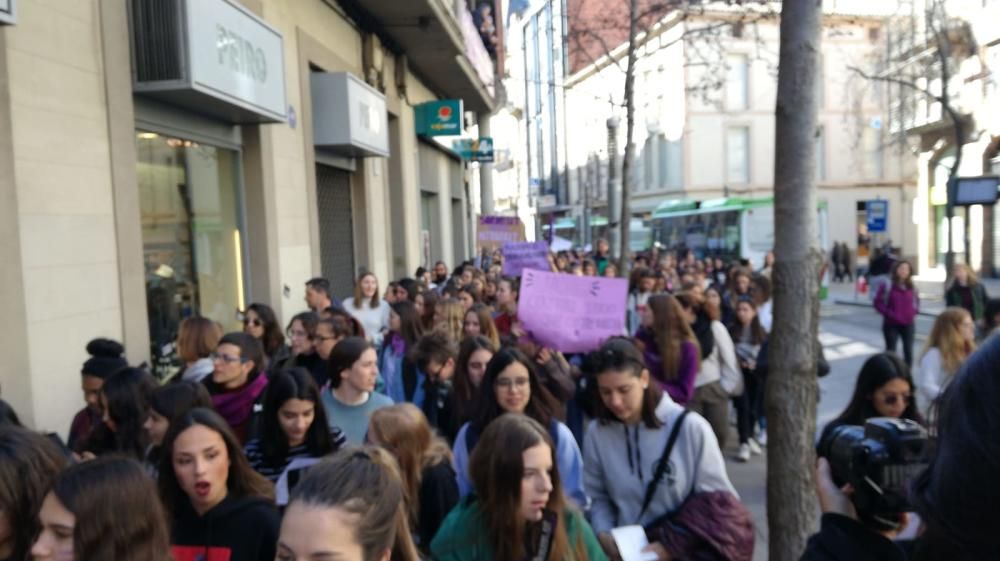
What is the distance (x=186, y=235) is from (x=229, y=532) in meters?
5.72

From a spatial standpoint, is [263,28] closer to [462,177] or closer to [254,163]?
[254,163]

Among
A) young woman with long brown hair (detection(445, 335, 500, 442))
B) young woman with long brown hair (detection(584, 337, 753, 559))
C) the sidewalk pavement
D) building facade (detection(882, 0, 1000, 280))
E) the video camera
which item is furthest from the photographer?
building facade (detection(882, 0, 1000, 280))

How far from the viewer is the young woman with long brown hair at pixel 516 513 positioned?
273cm

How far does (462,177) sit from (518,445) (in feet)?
86.9

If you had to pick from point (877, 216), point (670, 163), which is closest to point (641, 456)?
point (877, 216)

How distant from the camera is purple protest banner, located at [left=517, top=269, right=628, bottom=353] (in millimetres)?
6301

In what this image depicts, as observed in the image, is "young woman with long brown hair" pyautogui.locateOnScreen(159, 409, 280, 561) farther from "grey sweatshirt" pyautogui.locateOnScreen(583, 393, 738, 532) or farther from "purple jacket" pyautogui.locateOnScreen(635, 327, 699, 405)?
"purple jacket" pyautogui.locateOnScreen(635, 327, 699, 405)

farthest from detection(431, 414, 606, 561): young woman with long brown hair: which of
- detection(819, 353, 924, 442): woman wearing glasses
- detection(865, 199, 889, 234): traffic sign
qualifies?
detection(865, 199, 889, 234): traffic sign

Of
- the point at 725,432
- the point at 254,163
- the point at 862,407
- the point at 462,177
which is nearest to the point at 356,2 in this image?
the point at 254,163

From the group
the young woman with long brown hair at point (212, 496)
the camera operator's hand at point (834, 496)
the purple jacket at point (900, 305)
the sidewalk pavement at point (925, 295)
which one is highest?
the camera operator's hand at point (834, 496)

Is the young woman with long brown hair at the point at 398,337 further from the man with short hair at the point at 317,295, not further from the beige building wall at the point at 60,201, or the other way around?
the beige building wall at the point at 60,201

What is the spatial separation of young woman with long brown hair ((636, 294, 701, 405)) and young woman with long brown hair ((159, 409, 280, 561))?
3424 millimetres

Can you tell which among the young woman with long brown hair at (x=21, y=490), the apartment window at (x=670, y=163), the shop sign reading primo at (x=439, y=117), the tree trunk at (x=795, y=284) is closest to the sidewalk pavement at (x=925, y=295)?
the shop sign reading primo at (x=439, y=117)

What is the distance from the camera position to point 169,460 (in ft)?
9.75
